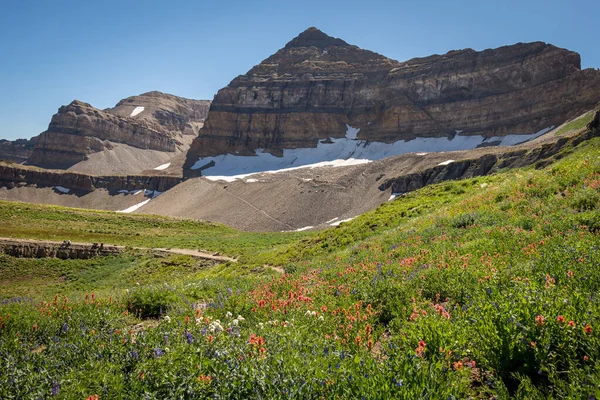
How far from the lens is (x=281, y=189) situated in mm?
116875

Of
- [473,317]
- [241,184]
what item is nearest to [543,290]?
[473,317]

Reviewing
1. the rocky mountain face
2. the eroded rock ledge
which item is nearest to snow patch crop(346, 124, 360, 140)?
the rocky mountain face

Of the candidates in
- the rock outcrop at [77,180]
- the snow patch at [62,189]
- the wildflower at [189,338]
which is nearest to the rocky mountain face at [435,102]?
the rock outcrop at [77,180]

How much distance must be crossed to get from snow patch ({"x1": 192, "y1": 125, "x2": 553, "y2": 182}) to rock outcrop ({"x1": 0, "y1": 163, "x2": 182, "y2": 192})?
21990mm

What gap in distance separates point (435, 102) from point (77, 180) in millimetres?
168529

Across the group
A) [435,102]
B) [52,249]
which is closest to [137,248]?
[52,249]

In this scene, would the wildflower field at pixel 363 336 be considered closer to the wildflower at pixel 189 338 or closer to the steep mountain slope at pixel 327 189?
the wildflower at pixel 189 338

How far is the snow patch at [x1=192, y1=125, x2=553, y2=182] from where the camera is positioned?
14840 cm

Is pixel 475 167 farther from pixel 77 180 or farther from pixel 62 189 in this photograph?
pixel 62 189

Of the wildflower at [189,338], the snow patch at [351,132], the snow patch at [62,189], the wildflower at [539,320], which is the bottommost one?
the wildflower at [189,338]

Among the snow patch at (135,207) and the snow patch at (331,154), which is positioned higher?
the snow patch at (331,154)

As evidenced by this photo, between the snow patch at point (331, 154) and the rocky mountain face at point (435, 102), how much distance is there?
3695 millimetres

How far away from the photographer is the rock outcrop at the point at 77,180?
153500 mm

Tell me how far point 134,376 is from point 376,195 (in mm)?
93407
